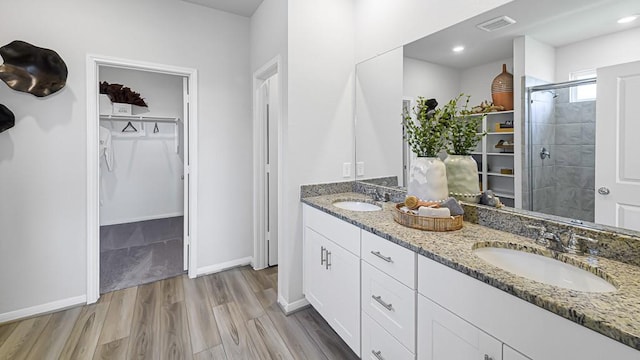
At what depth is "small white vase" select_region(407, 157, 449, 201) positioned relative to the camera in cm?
165

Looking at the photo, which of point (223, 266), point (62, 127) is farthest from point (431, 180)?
point (62, 127)

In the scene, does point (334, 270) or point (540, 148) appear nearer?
point (540, 148)

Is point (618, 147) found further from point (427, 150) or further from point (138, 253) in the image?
point (138, 253)

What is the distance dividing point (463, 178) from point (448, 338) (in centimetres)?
92

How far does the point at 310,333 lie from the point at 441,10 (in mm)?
2287

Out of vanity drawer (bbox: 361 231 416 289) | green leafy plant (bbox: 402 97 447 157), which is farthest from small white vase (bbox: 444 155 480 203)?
vanity drawer (bbox: 361 231 416 289)

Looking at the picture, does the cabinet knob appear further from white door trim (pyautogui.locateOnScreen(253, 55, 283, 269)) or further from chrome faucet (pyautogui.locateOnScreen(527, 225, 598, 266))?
white door trim (pyautogui.locateOnScreen(253, 55, 283, 269))

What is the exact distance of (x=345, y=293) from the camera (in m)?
1.80

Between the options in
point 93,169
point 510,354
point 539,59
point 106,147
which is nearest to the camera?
point 510,354

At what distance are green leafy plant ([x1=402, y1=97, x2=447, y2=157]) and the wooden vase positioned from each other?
0.29 m

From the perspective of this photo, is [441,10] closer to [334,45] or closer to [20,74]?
[334,45]

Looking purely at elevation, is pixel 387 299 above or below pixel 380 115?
below

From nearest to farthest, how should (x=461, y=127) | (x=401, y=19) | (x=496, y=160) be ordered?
1. (x=496, y=160)
2. (x=461, y=127)
3. (x=401, y=19)

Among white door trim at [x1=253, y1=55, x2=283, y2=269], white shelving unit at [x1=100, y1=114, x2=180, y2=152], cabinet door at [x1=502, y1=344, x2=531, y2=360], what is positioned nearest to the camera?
cabinet door at [x1=502, y1=344, x2=531, y2=360]
